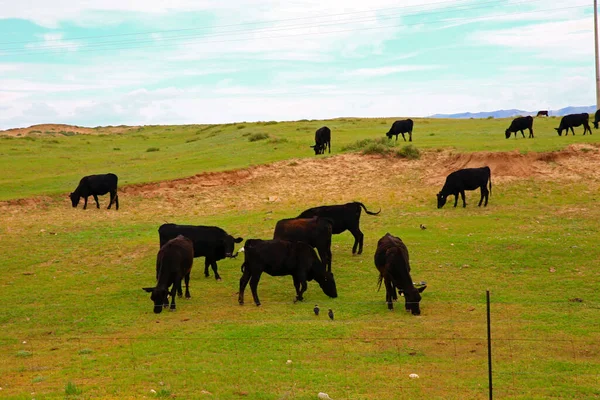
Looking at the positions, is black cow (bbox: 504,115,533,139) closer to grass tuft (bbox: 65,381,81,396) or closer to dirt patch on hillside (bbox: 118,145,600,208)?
dirt patch on hillside (bbox: 118,145,600,208)

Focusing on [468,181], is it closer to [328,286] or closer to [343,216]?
[343,216]

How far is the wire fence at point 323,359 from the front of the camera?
393 inches

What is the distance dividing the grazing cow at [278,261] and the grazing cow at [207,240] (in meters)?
2.65

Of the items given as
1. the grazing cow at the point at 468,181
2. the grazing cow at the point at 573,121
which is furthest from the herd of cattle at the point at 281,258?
the grazing cow at the point at 573,121

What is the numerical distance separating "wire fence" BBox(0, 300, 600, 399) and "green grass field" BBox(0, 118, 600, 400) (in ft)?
0.15

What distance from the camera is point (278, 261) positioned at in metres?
15.9

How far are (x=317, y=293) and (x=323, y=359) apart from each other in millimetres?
5498

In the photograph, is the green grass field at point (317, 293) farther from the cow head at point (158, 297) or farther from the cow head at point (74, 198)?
the cow head at point (74, 198)

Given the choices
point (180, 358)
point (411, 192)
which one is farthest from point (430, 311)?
point (411, 192)

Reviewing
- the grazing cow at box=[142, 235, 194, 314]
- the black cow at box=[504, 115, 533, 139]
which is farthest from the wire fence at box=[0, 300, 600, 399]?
the black cow at box=[504, 115, 533, 139]

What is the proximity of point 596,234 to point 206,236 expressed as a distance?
12.9 m

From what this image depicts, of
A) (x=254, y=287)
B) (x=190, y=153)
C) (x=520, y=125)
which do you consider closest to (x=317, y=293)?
(x=254, y=287)

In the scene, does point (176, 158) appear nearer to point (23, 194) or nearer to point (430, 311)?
point (23, 194)

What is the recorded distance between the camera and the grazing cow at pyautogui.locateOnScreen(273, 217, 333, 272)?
18406 millimetres
